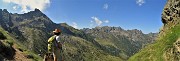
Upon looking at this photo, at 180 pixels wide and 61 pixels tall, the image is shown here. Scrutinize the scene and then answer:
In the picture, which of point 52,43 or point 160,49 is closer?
point 52,43

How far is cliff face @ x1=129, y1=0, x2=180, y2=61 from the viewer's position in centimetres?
7831

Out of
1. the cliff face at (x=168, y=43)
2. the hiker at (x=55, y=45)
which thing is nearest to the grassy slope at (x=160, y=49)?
the cliff face at (x=168, y=43)

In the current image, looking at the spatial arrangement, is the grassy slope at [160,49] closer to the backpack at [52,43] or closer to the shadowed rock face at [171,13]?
the shadowed rock face at [171,13]

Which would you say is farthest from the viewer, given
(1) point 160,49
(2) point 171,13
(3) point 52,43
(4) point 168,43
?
(2) point 171,13

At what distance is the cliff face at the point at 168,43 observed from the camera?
78312 millimetres

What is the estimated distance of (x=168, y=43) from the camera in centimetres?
8650

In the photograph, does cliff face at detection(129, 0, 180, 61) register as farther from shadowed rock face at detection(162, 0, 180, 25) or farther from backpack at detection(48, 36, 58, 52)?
backpack at detection(48, 36, 58, 52)

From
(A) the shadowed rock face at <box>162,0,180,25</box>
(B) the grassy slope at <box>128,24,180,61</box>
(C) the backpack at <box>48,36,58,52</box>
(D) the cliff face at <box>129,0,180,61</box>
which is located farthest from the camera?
(A) the shadowed rock face at <box>162,0,180,25</box>

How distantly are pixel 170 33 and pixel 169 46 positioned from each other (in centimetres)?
895

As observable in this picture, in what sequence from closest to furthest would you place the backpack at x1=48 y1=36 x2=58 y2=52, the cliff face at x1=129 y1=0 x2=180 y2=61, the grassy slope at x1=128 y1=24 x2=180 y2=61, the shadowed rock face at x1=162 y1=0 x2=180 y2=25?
the backpack at x1=48 y1=36 x2=58 y2=52
the cliff face at x1=129 y1=0 x2=180 y2=61
the grassy slope at x1=128 y1=24 x2=180 y2=61
the shadowed rock face at x1=162 y1=0 x2=180 y2=25

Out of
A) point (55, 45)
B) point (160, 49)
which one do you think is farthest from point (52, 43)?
point (160, 49)

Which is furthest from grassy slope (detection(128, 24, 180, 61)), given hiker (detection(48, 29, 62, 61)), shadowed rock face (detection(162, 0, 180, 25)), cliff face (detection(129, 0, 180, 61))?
hiker (detection(48, 29, 62, 61))

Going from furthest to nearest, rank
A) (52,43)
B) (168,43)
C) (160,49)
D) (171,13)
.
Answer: (171,13) < (160,49) < (168,43) < (52,43)

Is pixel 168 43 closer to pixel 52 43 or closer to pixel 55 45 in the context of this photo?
pixel 55 45
